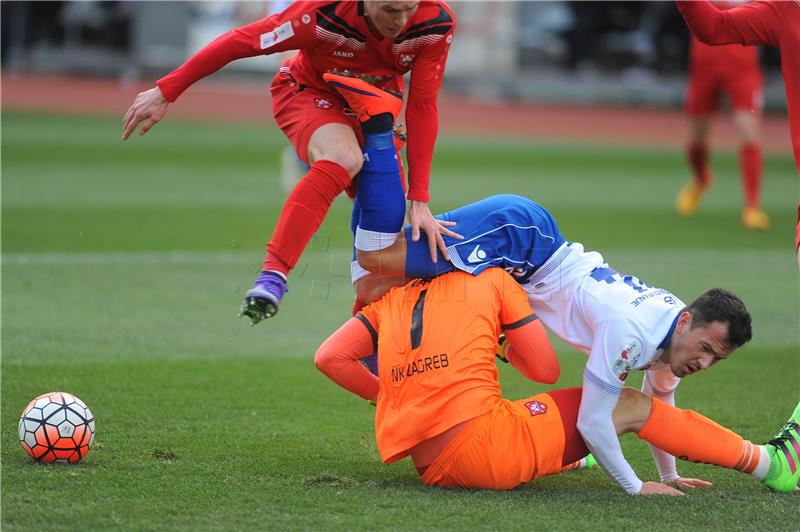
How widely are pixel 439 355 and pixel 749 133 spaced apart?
878 cm

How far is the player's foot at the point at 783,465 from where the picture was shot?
4.36 metres

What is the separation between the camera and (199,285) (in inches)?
338

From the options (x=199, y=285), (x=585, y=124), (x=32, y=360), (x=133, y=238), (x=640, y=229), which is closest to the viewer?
(x=32, y=360)

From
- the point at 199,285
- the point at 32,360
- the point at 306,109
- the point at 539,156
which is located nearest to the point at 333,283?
the point at 199,285

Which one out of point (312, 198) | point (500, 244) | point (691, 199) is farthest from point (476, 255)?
point (691, 199)

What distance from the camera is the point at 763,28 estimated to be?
531 centimetres

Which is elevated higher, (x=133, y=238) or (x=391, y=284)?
(x=391, y=284)

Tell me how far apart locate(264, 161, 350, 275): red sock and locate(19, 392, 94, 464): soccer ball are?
3.27ft

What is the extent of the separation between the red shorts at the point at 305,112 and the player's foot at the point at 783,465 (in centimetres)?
225

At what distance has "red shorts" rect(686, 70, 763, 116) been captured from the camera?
12.1m

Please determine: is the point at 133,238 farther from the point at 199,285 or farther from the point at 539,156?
the point at 539,156

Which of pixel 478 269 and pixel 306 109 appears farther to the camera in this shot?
pixel 306 109

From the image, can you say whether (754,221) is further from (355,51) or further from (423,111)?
(355,51)

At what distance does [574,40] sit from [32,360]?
81.5 feet
